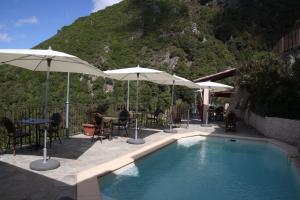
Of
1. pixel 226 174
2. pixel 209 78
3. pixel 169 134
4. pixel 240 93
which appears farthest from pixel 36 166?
pixel 240 93

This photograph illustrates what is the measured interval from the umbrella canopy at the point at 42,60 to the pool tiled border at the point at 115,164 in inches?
84.3

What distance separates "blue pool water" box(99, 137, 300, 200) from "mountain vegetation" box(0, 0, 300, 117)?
13.4 m

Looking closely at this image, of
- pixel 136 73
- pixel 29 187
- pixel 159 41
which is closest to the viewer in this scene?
pixel 29 187

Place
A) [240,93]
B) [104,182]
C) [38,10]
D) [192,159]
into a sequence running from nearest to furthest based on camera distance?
[104,182] < [192,159] < [240,93] < [38,10]

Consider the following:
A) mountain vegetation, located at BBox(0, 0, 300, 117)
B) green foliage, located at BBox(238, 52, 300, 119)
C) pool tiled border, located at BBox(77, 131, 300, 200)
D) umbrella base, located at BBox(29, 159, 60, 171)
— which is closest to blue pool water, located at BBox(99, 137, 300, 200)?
pool tiled border, located at BBox(77, 131, 300, 200)

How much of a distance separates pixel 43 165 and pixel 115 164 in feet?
4.90

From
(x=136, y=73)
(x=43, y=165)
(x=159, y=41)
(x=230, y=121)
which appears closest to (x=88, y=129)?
(x=136, y=73)

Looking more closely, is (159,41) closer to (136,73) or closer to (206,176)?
(136,73)

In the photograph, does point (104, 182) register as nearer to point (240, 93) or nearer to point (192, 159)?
point (192, 159)

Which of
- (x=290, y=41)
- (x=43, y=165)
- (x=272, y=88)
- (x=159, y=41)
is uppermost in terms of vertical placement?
(x=159, y=41)

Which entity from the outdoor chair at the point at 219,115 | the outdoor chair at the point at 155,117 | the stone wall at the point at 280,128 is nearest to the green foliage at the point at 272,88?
the stone wall at the point at 280,128

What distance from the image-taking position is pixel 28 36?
1797 inches

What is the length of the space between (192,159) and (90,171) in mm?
3999

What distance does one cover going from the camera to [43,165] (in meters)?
6.34
